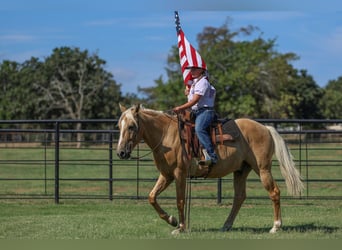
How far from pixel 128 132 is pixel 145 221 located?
2.12 meters

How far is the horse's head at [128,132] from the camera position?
26.1ft

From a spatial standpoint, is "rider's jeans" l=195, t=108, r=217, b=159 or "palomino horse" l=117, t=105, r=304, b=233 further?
"rider's jeans" l=195, t=108, r=217, b=159

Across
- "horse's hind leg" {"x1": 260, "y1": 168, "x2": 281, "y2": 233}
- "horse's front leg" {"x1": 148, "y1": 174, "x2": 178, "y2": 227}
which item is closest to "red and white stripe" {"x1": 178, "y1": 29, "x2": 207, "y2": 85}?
"horse's front leg" {"x1": 148, "y1": 174, "x2": 178, "y2": 227}

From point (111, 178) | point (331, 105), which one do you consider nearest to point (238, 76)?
point (331, 105)

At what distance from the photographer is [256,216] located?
1057 cm

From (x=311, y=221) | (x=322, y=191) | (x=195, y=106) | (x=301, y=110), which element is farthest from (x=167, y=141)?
(x=301, y=110)

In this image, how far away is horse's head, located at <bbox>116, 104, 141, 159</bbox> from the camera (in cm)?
796

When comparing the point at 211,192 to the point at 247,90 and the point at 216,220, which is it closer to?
the point at 216,220

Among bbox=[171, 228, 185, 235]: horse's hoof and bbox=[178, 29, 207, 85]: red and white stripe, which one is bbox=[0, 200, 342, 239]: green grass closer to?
bbox=[171, 228, 185, 235]: horse's hoof

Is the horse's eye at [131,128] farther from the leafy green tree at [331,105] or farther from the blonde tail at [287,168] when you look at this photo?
the leafy green tree at [331,105]

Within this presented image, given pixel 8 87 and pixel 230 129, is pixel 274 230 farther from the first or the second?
pixel 8 87

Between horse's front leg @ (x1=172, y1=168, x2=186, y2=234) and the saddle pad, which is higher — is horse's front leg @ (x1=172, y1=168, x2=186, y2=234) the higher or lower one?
the lower one

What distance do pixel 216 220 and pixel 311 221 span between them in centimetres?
150

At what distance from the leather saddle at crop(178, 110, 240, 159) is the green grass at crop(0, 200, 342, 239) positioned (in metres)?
1.12
